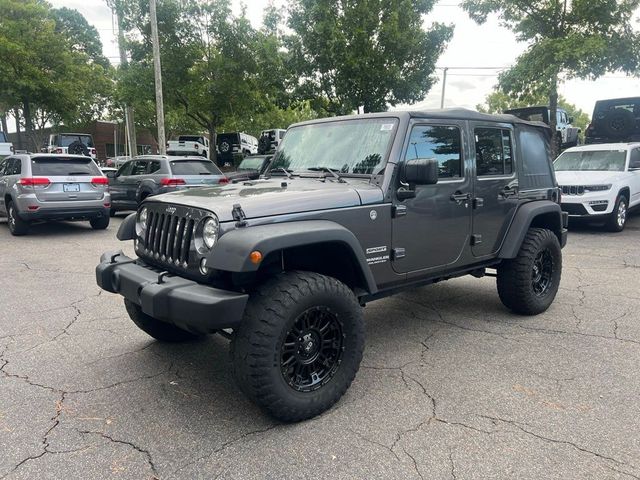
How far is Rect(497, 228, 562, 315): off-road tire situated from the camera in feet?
14.8

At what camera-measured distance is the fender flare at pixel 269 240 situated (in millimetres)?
2582

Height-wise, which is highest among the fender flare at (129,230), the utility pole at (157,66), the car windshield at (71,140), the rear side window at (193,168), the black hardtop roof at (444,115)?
the utility pole at (157,66)

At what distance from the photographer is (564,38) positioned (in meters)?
14.0

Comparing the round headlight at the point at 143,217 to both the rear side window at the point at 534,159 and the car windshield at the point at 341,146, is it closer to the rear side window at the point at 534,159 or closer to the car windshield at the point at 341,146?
the car windshield at the point at 341,146

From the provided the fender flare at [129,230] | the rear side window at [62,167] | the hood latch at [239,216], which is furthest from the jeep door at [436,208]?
the rear side window at [62,167]

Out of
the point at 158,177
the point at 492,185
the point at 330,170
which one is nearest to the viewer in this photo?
the point at 330,170

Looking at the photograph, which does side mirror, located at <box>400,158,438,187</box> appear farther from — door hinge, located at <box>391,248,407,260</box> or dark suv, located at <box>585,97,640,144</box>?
Answer: dark suv, located at <box>585,97,640,144</box>

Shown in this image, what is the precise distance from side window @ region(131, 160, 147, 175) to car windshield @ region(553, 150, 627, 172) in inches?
373

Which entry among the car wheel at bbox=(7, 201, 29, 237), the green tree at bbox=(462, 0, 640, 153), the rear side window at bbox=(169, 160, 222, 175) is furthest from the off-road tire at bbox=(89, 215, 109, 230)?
the green tree at bbox=(462, 0, 640, 153)

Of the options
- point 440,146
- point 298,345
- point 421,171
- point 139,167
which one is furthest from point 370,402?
point 139,167

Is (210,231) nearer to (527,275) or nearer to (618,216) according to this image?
(527,275)

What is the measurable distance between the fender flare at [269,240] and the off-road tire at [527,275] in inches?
81.5

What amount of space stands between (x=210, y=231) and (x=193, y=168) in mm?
8780

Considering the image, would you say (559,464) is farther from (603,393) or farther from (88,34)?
(88,34)
